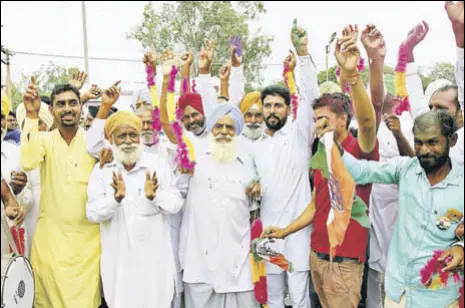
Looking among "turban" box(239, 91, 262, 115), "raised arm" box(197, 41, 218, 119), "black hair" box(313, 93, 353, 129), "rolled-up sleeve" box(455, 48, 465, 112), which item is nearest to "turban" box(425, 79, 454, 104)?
"black hair" box(313, 93, 353, 129)

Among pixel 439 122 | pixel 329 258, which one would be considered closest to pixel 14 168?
pixel 329 258

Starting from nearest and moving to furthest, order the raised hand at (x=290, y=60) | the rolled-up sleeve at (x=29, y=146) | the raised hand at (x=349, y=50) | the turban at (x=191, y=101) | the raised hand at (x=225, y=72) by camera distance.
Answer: the raised hand at (x=349, y=50) → the rolled-up sleeve at (x=29, y=146) → the turban at (x=191, y=101) → the raised hand at (x=290, y=60) → the raised hand at (x=225, y=72)

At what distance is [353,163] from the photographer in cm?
336

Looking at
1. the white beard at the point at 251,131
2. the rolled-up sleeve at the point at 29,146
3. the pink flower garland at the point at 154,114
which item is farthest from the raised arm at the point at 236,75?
the rolled-up sleeve at the point at 29,146

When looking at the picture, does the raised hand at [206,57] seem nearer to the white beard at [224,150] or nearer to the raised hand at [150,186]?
the white beard at [224,150]

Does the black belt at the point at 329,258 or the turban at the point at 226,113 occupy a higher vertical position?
the turban at the point at 226,113

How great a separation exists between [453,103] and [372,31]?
0.77m

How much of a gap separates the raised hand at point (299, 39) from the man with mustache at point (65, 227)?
4.78 ft

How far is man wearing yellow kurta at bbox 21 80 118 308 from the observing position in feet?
13.5

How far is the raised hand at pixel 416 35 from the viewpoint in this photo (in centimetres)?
383

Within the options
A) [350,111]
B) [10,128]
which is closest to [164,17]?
[10,128]

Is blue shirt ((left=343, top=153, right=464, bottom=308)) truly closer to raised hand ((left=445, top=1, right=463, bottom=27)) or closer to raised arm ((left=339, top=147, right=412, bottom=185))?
raised arm ((left=339, top=147, right=412, bottom=185))

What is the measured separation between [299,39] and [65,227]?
2.28m

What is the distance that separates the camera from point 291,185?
4.28m
